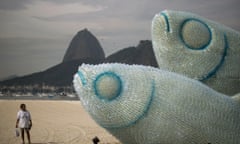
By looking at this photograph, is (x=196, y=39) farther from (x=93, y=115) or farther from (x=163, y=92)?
(x=93, y=115)

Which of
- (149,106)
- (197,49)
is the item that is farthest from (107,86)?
(197,49)

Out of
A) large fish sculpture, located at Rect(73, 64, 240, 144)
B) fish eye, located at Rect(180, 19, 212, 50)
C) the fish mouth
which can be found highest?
the fish mouth

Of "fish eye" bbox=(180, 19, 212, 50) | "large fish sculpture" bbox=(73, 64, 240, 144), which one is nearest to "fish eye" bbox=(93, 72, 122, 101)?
"large fish sculpture" bbox=(73, 64, 240, 144)

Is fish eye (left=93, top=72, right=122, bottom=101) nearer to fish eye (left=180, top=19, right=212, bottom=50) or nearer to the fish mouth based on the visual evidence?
the fish mouth

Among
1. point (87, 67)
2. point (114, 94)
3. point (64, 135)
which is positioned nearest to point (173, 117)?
point (114, 94)

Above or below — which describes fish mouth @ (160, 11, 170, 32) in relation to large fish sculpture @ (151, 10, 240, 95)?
above

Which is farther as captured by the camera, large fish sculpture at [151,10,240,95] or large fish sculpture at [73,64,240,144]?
→ large fish sculpture at [151,10,240,95]

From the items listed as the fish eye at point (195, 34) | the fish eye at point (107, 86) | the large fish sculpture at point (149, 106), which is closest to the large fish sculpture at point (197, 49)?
the fish eye at point (195, 34)

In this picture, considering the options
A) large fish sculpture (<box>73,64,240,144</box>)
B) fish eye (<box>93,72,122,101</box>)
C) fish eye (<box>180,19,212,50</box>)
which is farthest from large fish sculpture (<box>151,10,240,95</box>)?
fish eye (<box>93,72,122,101</box>)
